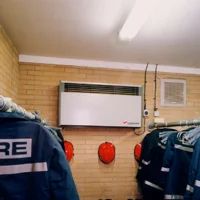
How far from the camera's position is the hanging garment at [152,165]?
2.70 m

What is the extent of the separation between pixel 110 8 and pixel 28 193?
5.23 feet

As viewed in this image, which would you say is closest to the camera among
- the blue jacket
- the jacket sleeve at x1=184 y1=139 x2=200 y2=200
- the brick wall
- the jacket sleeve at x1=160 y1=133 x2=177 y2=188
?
the blue jacket

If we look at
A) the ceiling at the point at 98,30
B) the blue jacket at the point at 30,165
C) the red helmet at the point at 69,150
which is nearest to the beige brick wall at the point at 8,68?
the ceiling at the point at 98,30

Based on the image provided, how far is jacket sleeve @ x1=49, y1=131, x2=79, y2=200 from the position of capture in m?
1.34

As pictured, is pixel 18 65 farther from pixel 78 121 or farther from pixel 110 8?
pixel 110 8

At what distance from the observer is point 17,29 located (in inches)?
102

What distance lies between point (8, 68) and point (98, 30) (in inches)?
45.7

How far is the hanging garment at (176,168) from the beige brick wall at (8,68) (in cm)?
186

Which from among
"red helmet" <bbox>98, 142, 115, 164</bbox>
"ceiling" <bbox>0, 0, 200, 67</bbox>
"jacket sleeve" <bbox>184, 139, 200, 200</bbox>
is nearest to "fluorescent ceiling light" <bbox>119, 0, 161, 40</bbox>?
"ceiling" <bbox>0, 0, 200, 67</bbox>

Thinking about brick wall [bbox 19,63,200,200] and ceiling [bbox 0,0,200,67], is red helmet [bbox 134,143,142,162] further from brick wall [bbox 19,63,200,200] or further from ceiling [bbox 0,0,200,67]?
ceiling [bbox 0,0,200,67]

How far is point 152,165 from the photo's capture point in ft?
9.33

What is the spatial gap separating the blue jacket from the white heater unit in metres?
1.88

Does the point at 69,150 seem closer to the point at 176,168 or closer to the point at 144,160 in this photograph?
the point at 144,160

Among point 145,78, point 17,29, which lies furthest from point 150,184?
point 17,29
